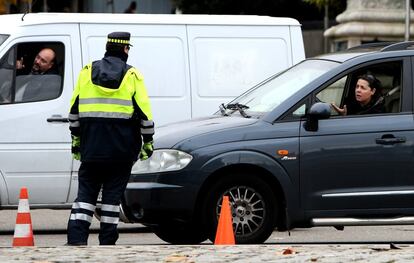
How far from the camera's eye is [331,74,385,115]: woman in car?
455 inches

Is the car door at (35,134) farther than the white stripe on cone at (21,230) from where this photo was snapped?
Answer: Yes

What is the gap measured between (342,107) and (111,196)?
91.4 inches

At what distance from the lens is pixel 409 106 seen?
11.4 meters

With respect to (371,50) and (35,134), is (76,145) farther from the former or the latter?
(35,134)

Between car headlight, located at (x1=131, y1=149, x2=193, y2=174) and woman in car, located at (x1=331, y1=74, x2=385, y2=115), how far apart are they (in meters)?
1.41

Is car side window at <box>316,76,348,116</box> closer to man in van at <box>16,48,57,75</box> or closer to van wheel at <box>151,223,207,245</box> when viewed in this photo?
van wheel at <box>151,223,207,245</box>

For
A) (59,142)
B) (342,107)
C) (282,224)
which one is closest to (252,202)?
(282,224)

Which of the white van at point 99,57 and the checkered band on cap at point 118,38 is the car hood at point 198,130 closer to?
the checkered band on cap at point 118,38

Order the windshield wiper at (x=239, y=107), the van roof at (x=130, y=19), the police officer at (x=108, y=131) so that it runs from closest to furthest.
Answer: the police officer at (x=108, y=131), the windshield wiper at (x=239, y=107), the van roof at (x=130, y=19)

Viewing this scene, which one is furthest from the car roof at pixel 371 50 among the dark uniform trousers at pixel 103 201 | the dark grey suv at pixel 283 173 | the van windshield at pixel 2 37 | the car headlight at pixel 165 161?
the van windshield at pixel 2 37

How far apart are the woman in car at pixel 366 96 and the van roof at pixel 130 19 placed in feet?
10.5

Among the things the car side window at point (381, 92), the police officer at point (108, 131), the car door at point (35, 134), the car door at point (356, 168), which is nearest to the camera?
the police officer at point (108, 131)

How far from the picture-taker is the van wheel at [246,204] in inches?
440

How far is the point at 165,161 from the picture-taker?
1121 cm
